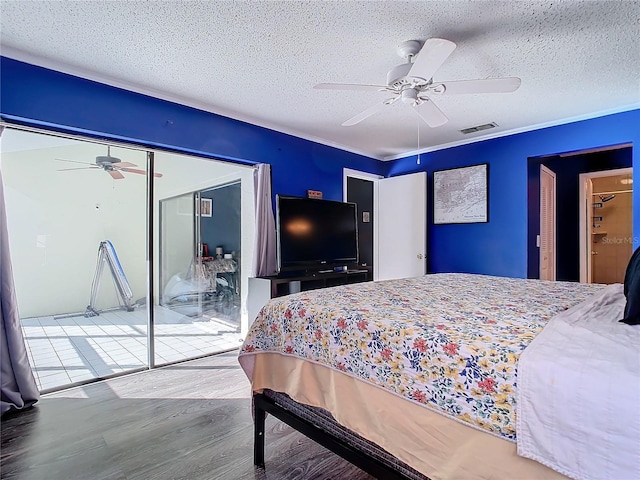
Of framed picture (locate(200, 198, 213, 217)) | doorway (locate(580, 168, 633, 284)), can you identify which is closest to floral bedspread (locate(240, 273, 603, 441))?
framed picture (locate(200, 198, 213, 217))

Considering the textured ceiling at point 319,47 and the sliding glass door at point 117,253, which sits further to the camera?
the sliding glass door at point 117,253

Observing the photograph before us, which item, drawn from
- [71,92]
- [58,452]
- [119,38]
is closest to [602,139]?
[119,38]

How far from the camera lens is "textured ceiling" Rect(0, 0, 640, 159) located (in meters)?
1.89

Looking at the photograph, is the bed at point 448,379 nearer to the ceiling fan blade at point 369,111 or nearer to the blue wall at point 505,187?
the ceiling fan blade at point 369,111

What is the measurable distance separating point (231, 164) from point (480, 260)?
10.5 ft

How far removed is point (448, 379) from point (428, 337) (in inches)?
5.9

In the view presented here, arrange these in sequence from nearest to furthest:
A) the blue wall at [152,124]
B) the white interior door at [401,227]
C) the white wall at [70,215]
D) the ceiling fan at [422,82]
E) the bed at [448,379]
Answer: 1. the bed at [448,379]
2. the ceiling fan at [422,82]
3. the blue wall at [152,124]
4. the white wall at [70,215]
5. the white interior door at [401,227]

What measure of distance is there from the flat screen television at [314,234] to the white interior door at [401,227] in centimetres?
85

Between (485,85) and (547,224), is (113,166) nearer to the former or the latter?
(485,85)

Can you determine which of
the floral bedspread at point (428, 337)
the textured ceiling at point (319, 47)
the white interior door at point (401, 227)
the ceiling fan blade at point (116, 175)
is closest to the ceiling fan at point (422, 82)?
the textured ceiling at point (319, 47)

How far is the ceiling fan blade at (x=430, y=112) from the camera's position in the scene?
2.42m

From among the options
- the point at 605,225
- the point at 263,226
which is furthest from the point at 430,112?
the point at 605,225

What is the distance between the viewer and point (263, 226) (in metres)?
3.71

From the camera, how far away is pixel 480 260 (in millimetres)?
4285
